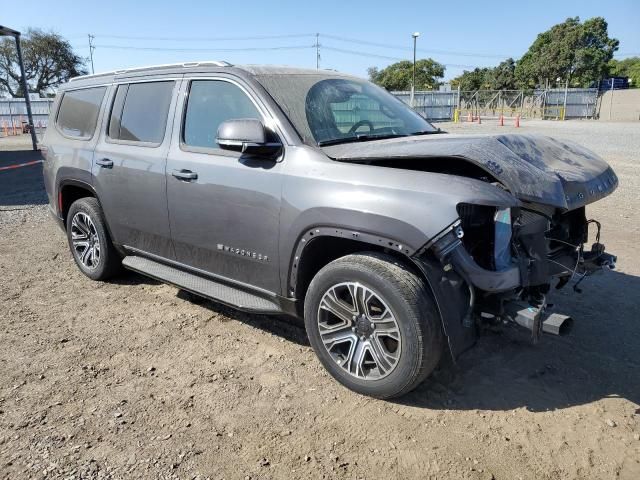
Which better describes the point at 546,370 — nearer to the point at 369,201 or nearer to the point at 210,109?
the point at 369,201

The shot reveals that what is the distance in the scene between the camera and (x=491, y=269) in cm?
278

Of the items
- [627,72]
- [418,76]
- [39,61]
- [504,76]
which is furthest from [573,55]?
[39,61]

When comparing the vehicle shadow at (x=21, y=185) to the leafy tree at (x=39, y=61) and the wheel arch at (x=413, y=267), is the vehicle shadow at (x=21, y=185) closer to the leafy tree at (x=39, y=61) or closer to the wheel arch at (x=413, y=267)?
the wheel arch at (x=413, y=267)

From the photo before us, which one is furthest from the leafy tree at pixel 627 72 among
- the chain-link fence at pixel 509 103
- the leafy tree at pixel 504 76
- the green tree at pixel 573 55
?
the chain-link fence at pixel 509 103

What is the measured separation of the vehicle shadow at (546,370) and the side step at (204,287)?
3.75 ft

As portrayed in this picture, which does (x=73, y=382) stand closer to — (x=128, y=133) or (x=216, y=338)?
(x=216, y=338)

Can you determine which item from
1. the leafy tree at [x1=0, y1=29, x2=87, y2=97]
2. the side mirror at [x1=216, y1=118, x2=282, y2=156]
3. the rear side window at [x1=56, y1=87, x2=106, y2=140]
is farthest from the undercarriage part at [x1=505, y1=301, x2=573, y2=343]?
the leafy tree at [x1=0, y1=29, x2=87, y2=97]

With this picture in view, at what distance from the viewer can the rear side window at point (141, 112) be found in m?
4.14

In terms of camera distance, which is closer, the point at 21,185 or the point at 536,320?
the point at 536,320

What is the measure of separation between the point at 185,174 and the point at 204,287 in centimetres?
86

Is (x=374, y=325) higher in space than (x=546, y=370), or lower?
higher

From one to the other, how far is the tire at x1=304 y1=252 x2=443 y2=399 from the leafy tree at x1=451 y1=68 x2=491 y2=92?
264 ft

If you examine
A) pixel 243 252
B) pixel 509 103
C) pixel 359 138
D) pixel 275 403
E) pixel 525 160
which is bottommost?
pixel 275 403

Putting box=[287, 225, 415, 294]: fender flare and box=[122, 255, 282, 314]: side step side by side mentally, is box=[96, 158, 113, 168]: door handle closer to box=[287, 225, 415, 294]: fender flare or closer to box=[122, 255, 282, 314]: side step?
box=[122, 255, 282, 314]: side step
